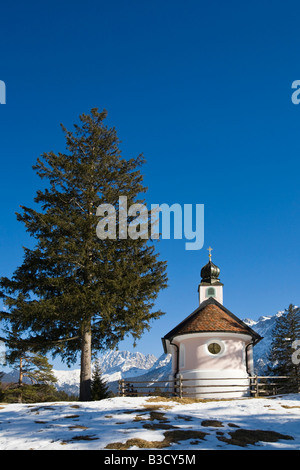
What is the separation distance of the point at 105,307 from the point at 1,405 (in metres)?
6.04

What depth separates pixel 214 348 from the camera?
85.0 ft

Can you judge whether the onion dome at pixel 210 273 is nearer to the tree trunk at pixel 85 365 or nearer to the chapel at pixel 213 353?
the chapel at pixel 213 353

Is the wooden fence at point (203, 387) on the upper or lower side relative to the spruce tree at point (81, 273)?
lower

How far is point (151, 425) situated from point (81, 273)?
10980 millimetres

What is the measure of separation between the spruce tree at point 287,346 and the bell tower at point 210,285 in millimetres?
10113

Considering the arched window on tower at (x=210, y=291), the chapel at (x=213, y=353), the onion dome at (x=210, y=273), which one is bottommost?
the chapel at (x=213, y=353)

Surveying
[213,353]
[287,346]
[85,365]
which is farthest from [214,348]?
[287,346]

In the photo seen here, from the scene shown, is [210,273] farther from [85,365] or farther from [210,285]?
[85,365]

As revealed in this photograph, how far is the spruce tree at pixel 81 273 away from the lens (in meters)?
20.6

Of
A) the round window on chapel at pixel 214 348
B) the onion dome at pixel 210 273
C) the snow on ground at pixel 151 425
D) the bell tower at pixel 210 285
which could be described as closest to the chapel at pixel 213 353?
the round window on chapel at pixel 214 348

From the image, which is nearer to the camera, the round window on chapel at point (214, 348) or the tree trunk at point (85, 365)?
the tree trunk at point (85, 365)

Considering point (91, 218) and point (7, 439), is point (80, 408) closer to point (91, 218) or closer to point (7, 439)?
point (7, 439)
